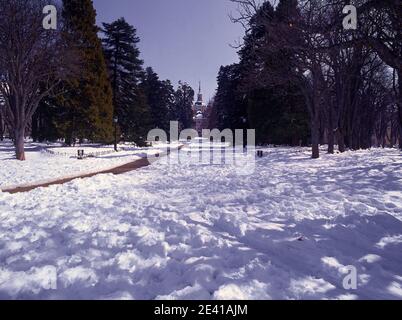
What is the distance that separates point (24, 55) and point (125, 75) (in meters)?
18.9

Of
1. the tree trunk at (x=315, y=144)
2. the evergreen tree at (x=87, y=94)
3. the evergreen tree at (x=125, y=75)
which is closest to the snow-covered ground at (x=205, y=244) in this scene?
the tree trunk at (x=315, y=144)

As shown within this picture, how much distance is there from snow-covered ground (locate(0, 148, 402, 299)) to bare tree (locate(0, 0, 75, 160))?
44.7ft

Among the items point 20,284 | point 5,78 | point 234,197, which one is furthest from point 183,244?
point 5,78

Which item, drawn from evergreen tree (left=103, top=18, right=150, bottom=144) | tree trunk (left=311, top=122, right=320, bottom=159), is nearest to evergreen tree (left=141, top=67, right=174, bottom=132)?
evergreen tree (left=103, top=18, right=150, bottom=144)

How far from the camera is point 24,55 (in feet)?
59.9

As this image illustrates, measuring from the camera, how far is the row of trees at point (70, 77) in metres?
18.2

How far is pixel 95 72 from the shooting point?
29.0m

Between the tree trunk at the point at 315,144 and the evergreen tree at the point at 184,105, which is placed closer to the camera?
the tree trunk at the point at 315,144

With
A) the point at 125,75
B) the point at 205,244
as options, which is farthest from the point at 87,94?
the point at 205,244

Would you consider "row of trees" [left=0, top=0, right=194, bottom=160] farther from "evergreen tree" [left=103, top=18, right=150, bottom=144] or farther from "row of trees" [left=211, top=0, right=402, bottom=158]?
"row of trees" [left=211, top=0, right=402, bottom=158]

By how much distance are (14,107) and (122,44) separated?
63.9ft

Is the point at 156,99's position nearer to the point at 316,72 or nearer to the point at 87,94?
the point at 87,94

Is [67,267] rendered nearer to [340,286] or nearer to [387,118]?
[340,286]

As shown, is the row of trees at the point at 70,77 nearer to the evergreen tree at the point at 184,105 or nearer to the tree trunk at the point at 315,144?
the tree trunk at the point at 315,144
